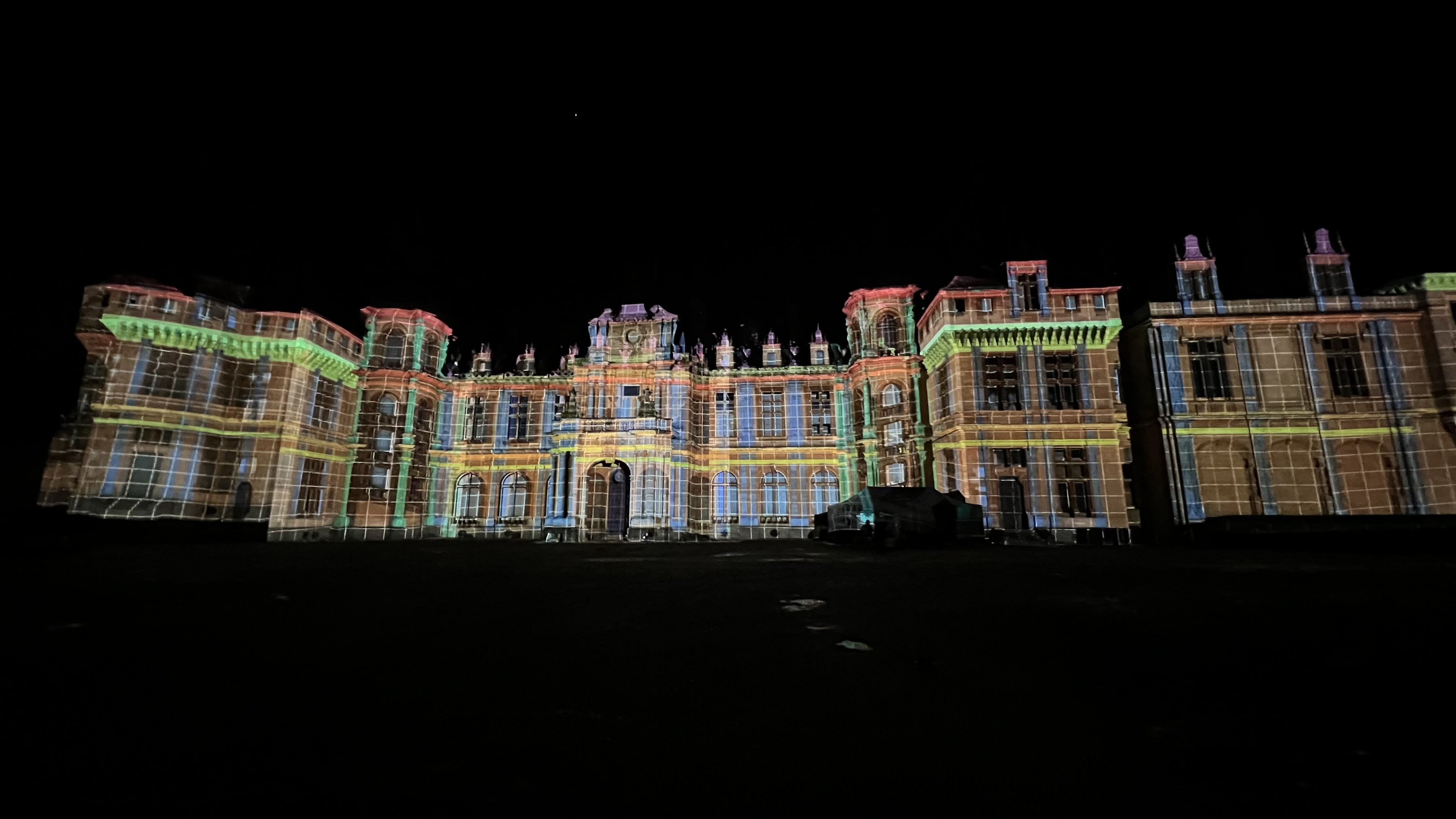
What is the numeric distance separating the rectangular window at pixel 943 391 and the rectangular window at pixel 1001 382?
5.72 ft

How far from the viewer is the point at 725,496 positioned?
38094mm

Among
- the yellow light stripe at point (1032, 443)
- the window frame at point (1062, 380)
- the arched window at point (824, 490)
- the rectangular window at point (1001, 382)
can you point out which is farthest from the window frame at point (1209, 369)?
the arched window at point (824, 490)

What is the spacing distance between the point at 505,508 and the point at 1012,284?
1280 inches

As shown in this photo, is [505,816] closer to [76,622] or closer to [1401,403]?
[76,622]

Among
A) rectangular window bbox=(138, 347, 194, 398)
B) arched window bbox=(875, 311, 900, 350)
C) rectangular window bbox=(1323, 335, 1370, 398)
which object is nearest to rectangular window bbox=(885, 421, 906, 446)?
arched window bbox=(875, 311, 900, 350)

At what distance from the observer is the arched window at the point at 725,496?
124 ft

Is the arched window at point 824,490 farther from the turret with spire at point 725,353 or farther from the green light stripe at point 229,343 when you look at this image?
the green light stripe at point 229,343

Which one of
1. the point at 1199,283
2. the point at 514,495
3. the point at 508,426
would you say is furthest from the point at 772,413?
the point at 1199,283

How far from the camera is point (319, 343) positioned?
32.7 metres

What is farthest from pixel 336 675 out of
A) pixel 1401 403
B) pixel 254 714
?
pixel 1401 403

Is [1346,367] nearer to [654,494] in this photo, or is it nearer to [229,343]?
[654,494]

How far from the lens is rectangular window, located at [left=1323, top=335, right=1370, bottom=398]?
28.3m

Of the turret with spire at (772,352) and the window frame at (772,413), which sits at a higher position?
the turret with spire at (772,352)

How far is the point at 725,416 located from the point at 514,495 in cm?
1481
